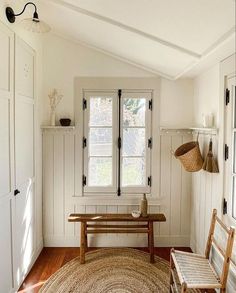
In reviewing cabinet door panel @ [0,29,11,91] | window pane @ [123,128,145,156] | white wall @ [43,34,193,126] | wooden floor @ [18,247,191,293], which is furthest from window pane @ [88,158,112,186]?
cabinet door panel @ [0,29,11,91]

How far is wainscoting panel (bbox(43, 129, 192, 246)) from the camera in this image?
330 cm

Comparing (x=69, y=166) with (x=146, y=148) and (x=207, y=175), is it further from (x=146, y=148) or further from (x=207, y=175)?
(x=207, y=175)

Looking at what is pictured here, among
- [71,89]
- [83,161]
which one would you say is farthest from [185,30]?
[83,161]

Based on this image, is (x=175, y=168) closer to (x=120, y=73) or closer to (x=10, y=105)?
(x=120, y=73)

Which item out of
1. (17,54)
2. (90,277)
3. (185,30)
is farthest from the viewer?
(90,277)

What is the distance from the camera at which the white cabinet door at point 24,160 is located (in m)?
2.47

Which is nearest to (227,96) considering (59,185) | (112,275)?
(112,275)

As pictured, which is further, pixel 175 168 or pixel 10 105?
pixel 175 168

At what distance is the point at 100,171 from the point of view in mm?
3354

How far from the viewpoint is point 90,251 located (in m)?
3.25

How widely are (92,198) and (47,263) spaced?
2.83ft

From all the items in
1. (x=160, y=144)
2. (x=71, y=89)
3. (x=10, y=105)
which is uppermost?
(x=71, y=89)

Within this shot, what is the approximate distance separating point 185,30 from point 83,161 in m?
1.93

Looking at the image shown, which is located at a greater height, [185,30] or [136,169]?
[185,30]
